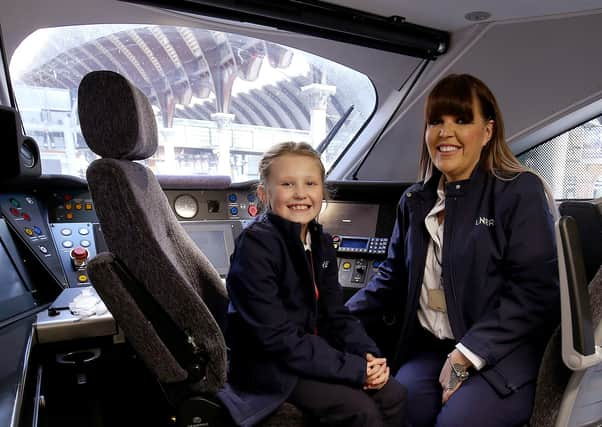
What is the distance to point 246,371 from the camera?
0.98 metres

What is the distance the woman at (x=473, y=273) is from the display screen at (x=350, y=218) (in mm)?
776

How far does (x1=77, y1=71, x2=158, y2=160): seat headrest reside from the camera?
918mm

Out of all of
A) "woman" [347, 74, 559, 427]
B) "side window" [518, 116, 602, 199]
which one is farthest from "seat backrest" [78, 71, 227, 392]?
"side window" [518, 116, 602, 199]

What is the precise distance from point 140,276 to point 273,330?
32cm

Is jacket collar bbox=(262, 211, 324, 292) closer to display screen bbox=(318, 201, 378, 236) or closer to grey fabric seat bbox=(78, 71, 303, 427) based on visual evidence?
grey fabric seat bbox=(78, 71, 303, 427)

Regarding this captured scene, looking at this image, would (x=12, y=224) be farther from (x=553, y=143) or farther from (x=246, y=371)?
(x=553, y=143)

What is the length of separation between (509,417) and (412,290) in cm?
40

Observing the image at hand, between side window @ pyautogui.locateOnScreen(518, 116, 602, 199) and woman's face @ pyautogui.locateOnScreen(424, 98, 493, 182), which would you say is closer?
Result: woman's face @ pyautogui.locateOnScreen(424, 98, 493, 182)

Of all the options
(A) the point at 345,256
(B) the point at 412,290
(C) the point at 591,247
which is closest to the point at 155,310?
(B) the point at 412,290

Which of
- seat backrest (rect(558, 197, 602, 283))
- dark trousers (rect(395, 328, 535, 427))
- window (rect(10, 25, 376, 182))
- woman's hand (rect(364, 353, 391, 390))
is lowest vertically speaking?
dark trousers (rect(395, 328, 535, 427))

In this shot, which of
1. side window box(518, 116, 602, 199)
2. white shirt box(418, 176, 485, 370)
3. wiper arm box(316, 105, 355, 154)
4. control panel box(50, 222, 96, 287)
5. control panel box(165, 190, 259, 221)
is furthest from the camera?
wiper arm box(316, 105, 355, 154)

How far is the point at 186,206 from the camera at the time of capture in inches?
81.1

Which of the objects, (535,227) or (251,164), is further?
(251,164)

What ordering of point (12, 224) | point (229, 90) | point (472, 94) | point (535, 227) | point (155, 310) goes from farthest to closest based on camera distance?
1. point (229, 90)
2. point (12, 224)
3. point (472, 94)
4. point (535, 227)
5. point (155, 310)
